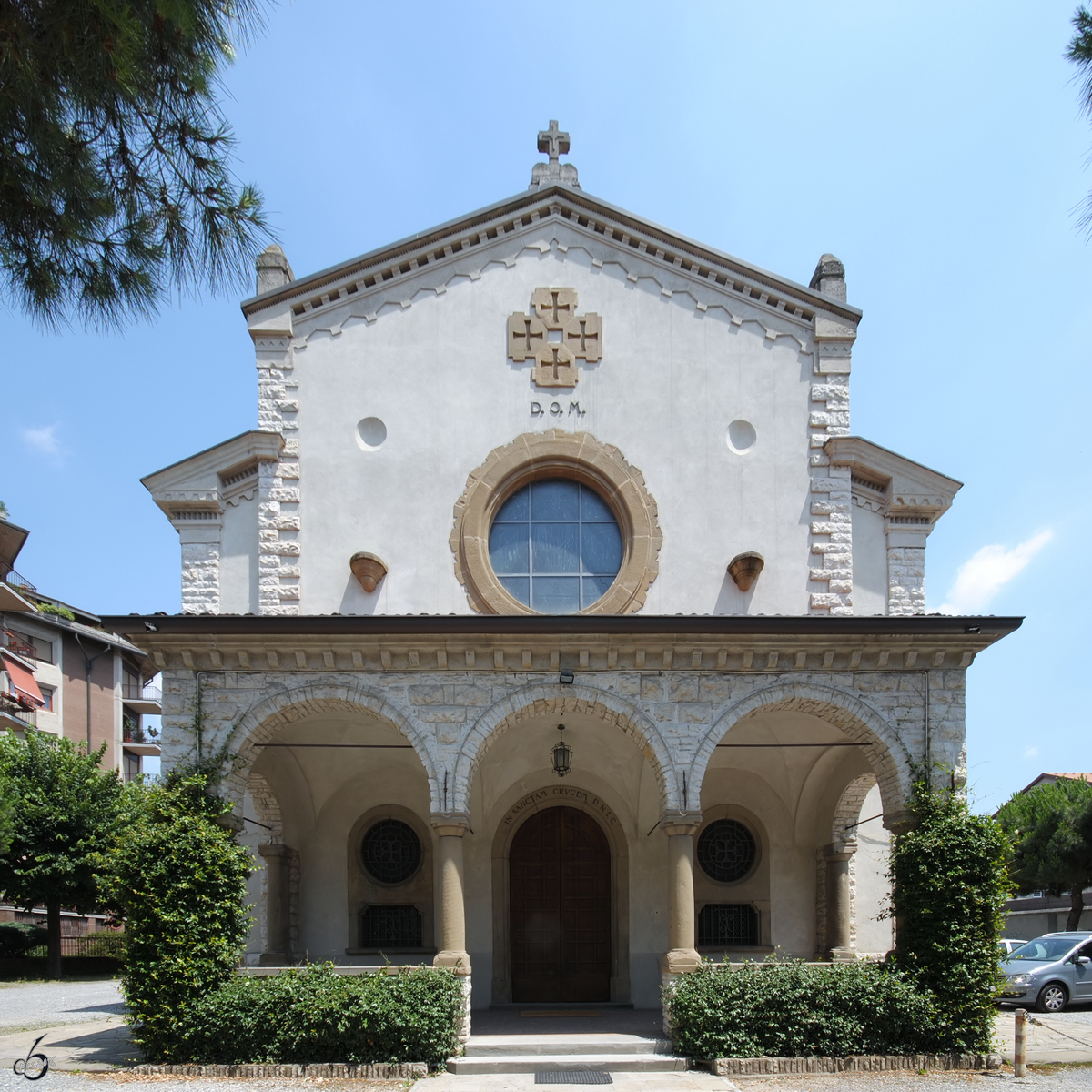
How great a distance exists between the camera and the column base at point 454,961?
469 inches

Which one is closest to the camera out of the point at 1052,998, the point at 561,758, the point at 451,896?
the point at 451,896

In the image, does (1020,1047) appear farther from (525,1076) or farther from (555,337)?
(555,337)

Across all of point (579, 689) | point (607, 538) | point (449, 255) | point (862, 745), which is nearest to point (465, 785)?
point (579, 689)

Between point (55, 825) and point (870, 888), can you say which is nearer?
point (870, 888)

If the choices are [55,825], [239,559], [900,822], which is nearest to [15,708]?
[55,825]

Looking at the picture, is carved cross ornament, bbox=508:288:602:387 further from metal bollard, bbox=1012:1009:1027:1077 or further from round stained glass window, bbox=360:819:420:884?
metal bollard, bbox=1012:1009:1027:1077

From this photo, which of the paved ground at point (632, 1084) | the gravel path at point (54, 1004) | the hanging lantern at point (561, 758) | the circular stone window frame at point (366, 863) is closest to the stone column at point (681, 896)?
the paved ground at point (632, 1084)

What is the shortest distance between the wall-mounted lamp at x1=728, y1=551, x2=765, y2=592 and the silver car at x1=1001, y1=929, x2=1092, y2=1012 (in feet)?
25.9

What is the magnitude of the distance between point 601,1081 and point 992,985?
443 centimetres

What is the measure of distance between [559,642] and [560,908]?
5.19 meters

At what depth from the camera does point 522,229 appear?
15.2 meters

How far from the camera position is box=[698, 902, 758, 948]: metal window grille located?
51.6 ft

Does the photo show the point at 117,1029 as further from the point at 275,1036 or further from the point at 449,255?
the point at 449,255

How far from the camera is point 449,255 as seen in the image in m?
15.1
